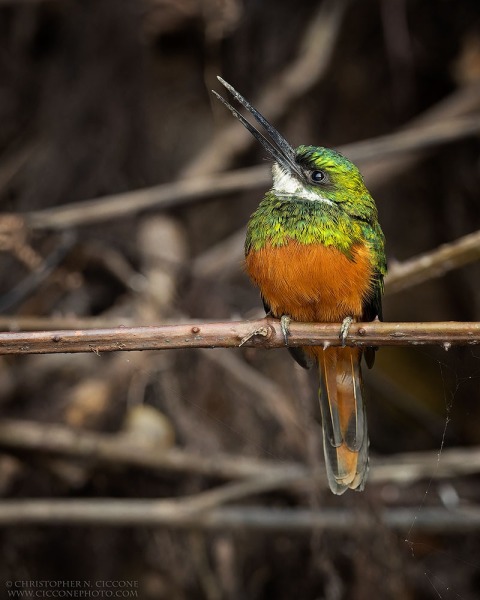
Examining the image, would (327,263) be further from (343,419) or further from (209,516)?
(209,516)

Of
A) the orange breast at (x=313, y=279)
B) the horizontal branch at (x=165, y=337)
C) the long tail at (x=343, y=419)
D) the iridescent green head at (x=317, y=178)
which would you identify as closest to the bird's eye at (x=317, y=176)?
the iridescent green head at (x=317, y=178)

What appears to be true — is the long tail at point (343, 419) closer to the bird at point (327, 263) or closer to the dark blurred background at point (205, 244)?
the bird at point (327, 263)

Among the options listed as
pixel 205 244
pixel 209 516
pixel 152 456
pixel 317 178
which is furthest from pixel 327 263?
pixel 205 244

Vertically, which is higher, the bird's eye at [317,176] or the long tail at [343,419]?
the bird's eye at [317,176]

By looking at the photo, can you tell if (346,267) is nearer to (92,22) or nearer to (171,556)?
(171,556)

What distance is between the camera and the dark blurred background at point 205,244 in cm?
289

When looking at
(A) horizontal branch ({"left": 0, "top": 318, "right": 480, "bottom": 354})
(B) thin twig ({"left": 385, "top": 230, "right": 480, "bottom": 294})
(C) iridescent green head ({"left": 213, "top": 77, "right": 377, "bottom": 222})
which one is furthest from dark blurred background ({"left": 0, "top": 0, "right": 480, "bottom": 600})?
(A) horizontal branch ({"left": 0, "top": 318, "right": 480, "bottom": 354})

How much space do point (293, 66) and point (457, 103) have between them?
2.69 feet

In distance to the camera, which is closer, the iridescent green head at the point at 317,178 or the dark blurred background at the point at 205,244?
the iridescent green head at the point at 317,178

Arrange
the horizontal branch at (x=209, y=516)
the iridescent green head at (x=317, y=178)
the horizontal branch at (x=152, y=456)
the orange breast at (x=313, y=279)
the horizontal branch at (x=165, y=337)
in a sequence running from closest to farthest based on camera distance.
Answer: the horizontal branch at (x=165, y=337) → the orange breast at (x=313, y=279) → the iridescent green head at (x=317, y=178) → the horizontal branch at (x=209, y=516) → the horizontal branch at (x=152, y=456)

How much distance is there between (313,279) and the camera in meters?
1.85

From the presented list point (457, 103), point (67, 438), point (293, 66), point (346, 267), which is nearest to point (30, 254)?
point (67, 438)

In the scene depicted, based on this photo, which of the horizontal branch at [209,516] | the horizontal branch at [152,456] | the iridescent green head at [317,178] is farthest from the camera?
the horizontal branch at [152,456]

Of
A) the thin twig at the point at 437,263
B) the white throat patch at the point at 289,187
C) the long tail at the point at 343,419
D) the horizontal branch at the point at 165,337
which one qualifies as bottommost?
the horizontal branch at the point at 165,337
